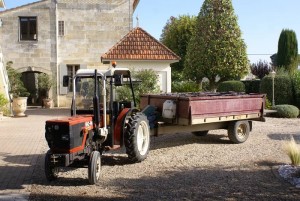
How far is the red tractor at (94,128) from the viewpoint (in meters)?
7.09

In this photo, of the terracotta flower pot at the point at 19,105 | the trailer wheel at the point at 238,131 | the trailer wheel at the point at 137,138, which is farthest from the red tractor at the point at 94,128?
the terracotta flower pot at the point at 19,105

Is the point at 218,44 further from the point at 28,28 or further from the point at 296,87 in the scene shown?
the point at 28,28

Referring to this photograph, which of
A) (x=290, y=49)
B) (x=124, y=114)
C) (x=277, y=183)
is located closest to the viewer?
(x=277, y=183)

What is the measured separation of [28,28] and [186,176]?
19.8 metres

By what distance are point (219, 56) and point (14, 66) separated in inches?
464

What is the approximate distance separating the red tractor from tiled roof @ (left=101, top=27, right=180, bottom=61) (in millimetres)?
11543

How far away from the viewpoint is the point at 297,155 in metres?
8.31

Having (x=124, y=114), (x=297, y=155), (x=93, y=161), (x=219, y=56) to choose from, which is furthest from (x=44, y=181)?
(x=219, y=56)

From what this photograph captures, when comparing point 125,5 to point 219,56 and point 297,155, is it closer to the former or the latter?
point 219,56

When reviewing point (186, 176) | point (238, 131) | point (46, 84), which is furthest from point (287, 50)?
point (186, 176)

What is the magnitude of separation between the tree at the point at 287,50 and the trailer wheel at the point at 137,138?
23.1m

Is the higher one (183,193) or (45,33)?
(45,33)

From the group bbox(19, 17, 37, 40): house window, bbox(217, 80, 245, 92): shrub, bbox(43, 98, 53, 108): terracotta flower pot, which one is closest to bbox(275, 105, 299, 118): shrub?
bbox(217, 80, 245, 92): shrub

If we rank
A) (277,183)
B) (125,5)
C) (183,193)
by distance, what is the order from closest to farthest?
(183,193) < (277,183) < (125,5)
